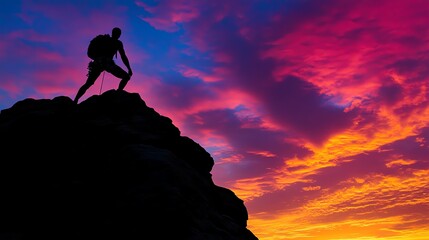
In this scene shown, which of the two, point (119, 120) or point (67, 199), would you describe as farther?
point (119, 120)

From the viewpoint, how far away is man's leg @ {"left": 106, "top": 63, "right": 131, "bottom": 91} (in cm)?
1752

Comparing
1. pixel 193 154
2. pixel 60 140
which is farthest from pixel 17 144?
pixel 193 154

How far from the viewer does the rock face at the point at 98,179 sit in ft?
34.4

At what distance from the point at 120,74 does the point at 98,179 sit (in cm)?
684

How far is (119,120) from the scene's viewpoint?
16016 mm

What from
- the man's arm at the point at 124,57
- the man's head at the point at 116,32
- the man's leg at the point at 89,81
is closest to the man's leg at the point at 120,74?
the man's arm at the point at 124,57

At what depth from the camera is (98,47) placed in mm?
17172

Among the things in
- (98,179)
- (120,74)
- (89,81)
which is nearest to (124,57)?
(120,74)

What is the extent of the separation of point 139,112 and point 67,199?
6152 millimetres

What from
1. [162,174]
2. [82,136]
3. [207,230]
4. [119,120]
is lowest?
[207,230]

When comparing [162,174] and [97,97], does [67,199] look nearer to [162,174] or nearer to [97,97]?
[162,174]

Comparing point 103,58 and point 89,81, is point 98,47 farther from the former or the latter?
point 89,81

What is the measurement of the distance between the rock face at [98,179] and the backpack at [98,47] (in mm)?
2363

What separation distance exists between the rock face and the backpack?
7.75ft
